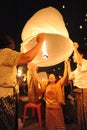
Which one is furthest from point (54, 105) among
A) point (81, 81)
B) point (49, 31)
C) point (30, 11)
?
point (30, 11)

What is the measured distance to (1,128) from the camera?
1.46 m

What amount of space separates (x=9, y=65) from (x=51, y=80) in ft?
6.73

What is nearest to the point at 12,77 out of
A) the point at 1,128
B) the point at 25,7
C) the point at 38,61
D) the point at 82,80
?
the point at 1,128

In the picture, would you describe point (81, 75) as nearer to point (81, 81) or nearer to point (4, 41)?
point (81, 81)

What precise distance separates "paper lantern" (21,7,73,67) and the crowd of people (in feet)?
0.27

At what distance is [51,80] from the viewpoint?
11.3ft

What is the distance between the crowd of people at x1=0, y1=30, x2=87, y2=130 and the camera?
4.67ft

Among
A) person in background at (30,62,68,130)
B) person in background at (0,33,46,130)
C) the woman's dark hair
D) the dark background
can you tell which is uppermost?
the dark background

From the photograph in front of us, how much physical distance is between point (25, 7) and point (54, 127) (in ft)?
10.1

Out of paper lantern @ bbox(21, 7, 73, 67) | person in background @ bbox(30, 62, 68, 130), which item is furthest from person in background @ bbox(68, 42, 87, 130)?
paper lantern @ bbox(21, 7, 73, 67)

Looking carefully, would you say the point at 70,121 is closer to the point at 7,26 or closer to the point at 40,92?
the point at 40,92

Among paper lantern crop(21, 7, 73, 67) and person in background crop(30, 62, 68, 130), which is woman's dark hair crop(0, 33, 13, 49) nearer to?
paper lantern crop(21, 7, 73, 67)

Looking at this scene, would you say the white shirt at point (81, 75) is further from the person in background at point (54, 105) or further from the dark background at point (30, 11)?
the dark background at point (30, 11)

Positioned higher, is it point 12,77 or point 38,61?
point 38,61
